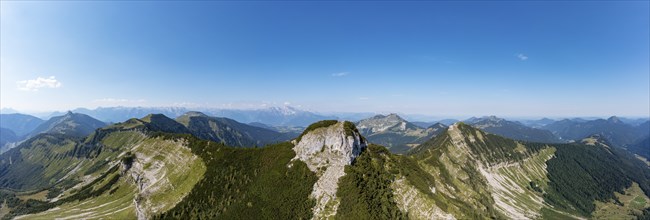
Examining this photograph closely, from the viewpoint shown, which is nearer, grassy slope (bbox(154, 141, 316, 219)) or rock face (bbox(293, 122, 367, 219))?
grassy slope (bbox(154, 141, 316, 219))

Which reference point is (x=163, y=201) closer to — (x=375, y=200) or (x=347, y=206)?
(x=347, y=206)

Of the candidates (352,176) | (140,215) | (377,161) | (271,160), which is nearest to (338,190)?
(352,176)

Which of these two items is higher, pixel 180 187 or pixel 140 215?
pixel 180 187

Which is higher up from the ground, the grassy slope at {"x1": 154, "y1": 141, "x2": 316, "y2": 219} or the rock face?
the rock face

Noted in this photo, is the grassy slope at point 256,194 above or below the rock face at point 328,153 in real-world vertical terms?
below

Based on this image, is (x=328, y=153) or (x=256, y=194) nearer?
(x=256, y=194)

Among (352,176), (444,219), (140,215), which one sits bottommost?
(140,215)

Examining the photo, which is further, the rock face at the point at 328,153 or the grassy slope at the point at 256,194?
the rock face at the point at 328,153

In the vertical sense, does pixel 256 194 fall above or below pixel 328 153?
below
